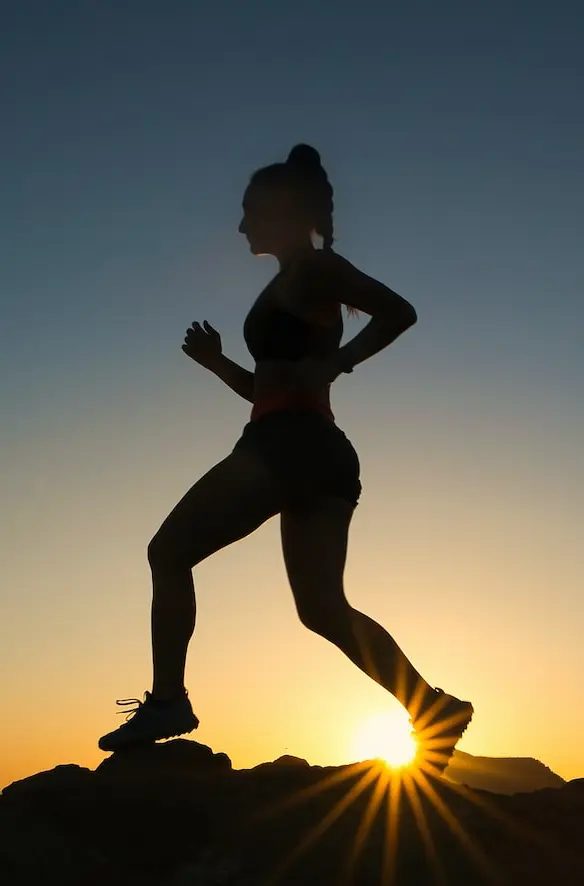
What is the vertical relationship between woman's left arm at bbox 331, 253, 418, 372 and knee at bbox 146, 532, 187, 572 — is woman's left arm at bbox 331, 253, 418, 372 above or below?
above

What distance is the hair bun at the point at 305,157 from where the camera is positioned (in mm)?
4738

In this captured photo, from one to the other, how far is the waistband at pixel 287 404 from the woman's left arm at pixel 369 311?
0.22m

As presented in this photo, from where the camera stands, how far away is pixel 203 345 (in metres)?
5.09

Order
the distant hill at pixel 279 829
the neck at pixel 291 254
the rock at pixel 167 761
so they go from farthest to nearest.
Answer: the neck at pixel 291 254 < the rock at pixel 167 761 < the distant hill at pixel 279 829

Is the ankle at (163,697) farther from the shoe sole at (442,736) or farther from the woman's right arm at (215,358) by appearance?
the woman's right arm at (215,358)

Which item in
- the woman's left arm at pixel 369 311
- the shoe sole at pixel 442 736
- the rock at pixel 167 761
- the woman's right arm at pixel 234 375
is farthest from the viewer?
the woman's right arm at pixel 234 375

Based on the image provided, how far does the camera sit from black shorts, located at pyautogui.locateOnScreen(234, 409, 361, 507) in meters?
4.25

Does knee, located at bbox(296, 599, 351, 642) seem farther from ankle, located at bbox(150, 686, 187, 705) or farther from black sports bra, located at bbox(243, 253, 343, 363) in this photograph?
black sports bra, located at bbox(243, 253, 343, 363)

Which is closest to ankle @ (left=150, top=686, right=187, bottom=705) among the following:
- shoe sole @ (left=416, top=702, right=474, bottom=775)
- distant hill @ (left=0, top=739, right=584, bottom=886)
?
distant hill @ (left=0, top=739, right=584, bottom=886)

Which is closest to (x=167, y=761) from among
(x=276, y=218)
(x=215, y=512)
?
(x=215, y=512)

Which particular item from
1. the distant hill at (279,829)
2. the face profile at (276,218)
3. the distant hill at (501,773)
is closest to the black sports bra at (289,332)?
the face profile at (276,218)

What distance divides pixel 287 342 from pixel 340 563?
98 cm

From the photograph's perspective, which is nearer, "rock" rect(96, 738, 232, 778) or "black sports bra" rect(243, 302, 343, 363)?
"rock" rect(96, 738, 232, 778)

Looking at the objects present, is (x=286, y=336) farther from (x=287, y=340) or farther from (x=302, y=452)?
(x=302, y=452)
